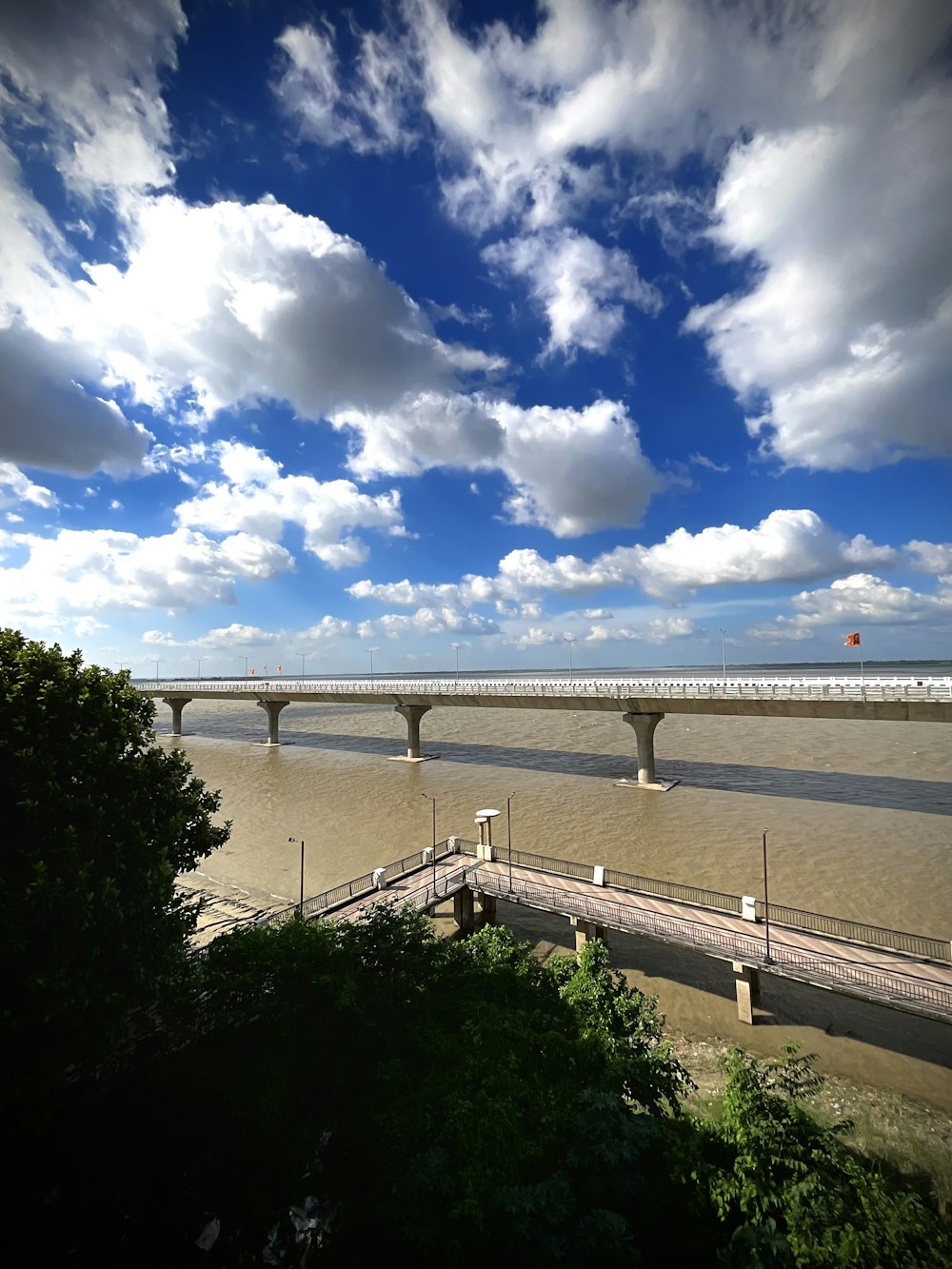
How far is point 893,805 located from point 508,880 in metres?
33.8

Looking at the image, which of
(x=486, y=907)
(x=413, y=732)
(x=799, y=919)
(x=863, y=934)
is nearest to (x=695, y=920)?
(x=799, y=919)

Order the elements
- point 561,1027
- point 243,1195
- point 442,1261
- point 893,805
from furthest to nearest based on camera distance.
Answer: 1. point 893,805
2. point 561,1027
3. point 243,1195
4. point 442,1261

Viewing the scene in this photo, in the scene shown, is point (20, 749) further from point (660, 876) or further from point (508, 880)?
point (660, 876)

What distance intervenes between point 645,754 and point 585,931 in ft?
102

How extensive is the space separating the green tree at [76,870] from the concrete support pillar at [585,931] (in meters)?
14.4

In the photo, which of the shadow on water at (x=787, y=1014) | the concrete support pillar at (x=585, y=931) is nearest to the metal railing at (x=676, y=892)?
the shadow on water at (x=787, y=1014)

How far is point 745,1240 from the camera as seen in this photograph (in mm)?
8977

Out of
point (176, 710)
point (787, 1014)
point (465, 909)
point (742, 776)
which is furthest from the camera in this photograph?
point (176, 710)

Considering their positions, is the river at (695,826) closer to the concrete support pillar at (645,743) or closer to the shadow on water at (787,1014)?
the shadow on water at (787,1014)

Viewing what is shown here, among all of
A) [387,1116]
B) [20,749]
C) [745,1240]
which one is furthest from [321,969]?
[745,1240]

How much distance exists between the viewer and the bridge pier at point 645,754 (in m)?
50.3

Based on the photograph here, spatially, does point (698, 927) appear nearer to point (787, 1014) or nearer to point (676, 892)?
point (787, 1014)

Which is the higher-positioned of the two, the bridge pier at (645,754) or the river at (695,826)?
the bridge pier at (645,754)

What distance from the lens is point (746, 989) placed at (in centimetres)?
1891
